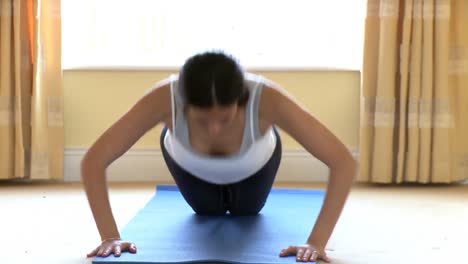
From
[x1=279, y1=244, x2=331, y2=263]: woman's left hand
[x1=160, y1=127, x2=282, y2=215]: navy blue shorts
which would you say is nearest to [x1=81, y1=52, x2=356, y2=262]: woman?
[x1=279, y1=244, x2=331, y2=263]: woman's left hand

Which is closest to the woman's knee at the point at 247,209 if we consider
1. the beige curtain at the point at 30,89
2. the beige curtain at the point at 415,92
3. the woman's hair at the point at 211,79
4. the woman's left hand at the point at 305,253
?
the woman's left hand at the point at 305,253

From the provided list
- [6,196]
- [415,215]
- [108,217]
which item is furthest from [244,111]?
[6,196]

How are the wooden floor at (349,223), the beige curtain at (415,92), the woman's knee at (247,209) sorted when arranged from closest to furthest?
the wooden floor at (349,223), the woman's knee at (247,209), the beige curtain at (415,92)

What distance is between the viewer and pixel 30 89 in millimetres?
3359

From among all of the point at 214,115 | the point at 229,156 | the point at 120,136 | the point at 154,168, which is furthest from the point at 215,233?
the point at 154,168

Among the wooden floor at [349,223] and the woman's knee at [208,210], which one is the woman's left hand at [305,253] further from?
the woman's knee at [208,210]

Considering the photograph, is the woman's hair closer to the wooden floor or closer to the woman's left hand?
the woman's left hand

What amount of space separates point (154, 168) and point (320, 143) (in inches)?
67.4

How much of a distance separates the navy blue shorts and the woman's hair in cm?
60

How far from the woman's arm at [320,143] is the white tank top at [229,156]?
0.04 meters

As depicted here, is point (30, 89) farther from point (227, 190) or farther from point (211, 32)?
point (227, 190)

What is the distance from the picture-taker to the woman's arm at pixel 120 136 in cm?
198

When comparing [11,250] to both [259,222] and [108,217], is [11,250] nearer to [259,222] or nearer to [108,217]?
[108,217]

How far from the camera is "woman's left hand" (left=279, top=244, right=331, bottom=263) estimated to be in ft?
6.45
